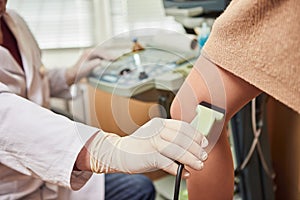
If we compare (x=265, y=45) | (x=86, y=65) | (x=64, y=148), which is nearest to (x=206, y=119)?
(x=265, y=45)

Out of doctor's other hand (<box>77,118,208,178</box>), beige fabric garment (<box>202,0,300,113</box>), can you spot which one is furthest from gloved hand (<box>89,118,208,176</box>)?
beige fabric garment (<box>202,0,300,113</box>)

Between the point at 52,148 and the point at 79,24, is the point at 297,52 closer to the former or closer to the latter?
the point at 52,148

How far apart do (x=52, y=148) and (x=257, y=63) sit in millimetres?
415

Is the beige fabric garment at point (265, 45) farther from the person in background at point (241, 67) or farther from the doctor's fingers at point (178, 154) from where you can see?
the doctor's fingers at point (178, 154)

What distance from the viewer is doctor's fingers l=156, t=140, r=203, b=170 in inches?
27.5

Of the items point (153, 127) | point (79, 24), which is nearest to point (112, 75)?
point (153, 127)

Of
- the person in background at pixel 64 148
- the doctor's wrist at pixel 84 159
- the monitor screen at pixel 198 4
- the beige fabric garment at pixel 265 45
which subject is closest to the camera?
the beige fabric garment at pixel 265 45

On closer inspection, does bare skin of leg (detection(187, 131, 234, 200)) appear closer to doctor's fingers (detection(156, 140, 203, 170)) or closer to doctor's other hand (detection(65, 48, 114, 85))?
doctor's fingers (detection(156, 140, 203, 170))

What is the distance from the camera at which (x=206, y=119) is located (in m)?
0.71

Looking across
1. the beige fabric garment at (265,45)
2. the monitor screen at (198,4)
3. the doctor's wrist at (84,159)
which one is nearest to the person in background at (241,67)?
the beige fabric garment at (265,45)

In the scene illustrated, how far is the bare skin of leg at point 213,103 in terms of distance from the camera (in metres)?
0.70

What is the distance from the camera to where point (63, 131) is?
0.83 meters

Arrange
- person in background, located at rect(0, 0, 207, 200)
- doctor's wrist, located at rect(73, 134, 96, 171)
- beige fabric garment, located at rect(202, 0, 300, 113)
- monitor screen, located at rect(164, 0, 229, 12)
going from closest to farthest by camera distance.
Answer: beige fabric garment, located at rect(202, 0, 300, 113), person in background, located at rect(0, 0, 207, 200), doctor's wrist, located at rect(73, 134, 96, 171), monitor screen, located at rect(164, 0, 229, 12)

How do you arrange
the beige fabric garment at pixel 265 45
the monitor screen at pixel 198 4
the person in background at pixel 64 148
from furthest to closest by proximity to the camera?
1. the monitor screen at pixel 198 4
2. the person in background at pixel 64 148
3. the beige fabric garment at pixel 265 45
